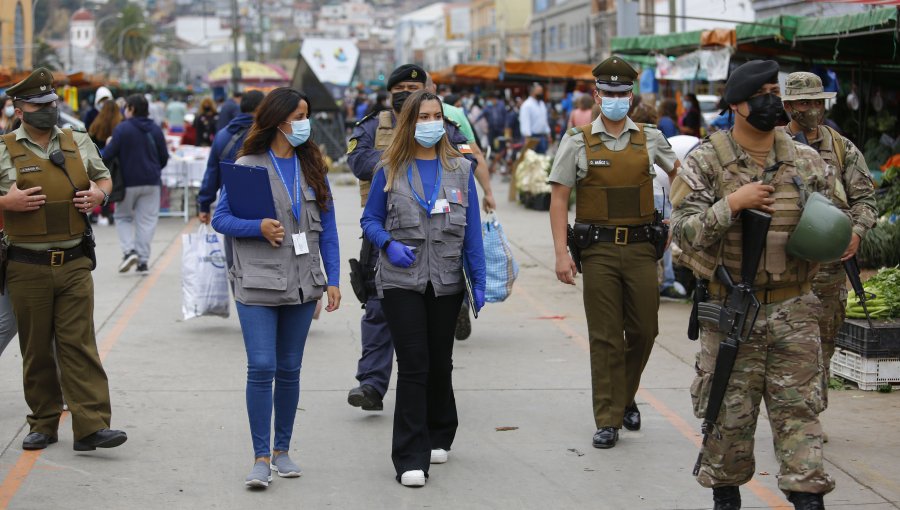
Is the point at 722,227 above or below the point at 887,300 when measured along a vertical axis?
above

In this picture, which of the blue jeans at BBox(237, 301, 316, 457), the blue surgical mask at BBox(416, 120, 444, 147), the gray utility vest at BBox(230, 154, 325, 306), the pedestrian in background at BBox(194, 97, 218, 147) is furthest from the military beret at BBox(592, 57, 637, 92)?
the pedestrian in background at BBox(194, 97, 218, 147)

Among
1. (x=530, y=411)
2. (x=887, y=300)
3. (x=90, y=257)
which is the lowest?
(x=530, y=411)

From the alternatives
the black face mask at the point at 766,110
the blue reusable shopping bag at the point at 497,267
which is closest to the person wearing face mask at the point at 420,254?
the black face mask at the point at 766,110

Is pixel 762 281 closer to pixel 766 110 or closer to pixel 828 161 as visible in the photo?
pixel 766 110

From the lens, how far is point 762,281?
4.90 meters

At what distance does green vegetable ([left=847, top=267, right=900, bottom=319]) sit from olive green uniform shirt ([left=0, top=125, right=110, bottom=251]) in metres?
4.82

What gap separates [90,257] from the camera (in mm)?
A: 6793

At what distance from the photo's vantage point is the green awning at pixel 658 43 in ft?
58.7

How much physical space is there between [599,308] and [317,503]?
1.89m

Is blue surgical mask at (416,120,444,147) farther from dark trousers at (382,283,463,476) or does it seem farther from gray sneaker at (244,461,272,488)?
gray sneaker at (244,461,272,488)

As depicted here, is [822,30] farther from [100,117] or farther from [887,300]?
[100,117]

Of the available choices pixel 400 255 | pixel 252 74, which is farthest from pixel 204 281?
pixel 252 74

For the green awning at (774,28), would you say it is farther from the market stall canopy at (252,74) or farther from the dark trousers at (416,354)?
the market stall canopy at (252,74)

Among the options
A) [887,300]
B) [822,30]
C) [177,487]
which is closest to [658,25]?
[822,30]
